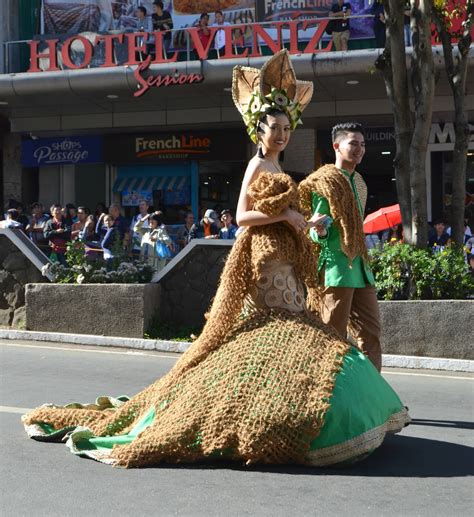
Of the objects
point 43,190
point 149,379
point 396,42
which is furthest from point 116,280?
point 43,190

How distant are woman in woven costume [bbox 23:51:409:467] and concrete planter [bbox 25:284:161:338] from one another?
18.5 feet

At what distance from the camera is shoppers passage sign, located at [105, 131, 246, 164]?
23.2 m

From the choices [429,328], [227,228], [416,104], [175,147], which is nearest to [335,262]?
[429,328]

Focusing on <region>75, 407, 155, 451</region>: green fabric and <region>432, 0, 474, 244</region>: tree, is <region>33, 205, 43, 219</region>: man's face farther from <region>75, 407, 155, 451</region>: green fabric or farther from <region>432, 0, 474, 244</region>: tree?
<region>75, 407, 155, 451</region>: green fabric

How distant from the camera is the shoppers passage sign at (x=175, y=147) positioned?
23156 millimetres

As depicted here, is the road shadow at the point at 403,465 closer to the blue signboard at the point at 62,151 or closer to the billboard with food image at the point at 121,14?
the billboard with food image at the point at 121,14

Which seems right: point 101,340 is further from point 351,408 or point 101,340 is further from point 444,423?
point 351,408

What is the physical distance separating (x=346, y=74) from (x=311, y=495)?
50.2 feet

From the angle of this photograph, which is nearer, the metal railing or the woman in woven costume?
the woman in woven costume

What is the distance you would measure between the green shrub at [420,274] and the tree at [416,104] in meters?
0.62

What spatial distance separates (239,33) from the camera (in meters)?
20.4

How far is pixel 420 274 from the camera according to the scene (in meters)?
10.3

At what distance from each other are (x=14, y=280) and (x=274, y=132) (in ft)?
25.7

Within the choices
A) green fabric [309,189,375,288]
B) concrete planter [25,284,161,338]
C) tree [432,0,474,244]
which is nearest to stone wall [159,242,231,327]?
concrete planter [25,284,161,338]
